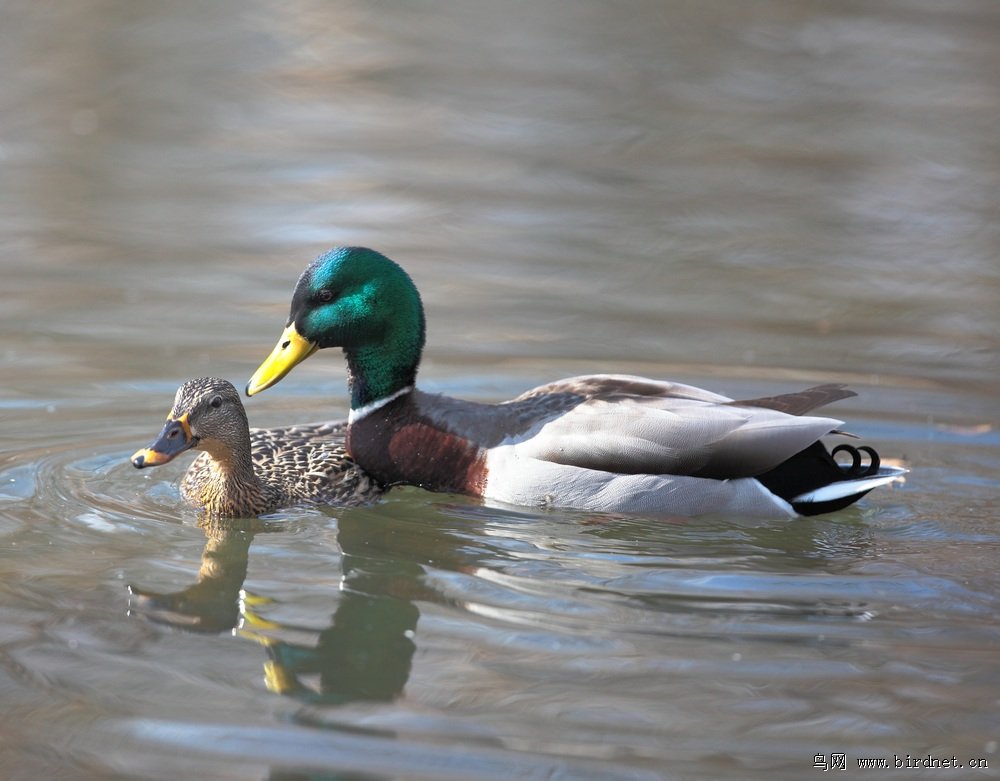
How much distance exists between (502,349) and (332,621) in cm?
422

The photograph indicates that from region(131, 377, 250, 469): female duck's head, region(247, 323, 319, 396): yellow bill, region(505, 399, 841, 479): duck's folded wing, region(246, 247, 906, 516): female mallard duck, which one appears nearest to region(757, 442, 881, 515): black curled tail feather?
region(246, 247, 906, 516): female mallard duck

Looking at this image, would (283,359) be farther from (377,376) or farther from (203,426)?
(203,426)

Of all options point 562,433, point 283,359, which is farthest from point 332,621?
point 283,359

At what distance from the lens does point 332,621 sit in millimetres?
6125

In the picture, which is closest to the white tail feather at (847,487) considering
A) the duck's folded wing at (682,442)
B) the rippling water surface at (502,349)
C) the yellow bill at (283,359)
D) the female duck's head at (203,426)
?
the rippling water surface at (502,349)

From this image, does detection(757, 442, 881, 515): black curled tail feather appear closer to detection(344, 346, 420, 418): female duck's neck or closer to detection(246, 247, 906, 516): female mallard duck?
detection(246, 247, 906, 516): female mallard duck

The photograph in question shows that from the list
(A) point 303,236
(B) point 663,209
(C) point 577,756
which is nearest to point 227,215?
(A) point 303,236

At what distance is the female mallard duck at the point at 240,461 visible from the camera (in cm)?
722

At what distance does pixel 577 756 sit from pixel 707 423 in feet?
A: 9.16

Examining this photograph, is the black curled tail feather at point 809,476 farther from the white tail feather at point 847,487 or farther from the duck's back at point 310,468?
the duck's back at point 310,468

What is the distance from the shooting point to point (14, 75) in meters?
15.8

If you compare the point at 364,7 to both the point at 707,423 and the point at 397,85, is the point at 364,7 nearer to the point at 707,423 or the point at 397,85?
the point at 397,85

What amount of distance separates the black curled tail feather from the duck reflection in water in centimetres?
187

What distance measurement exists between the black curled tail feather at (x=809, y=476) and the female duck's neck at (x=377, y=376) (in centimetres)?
186
